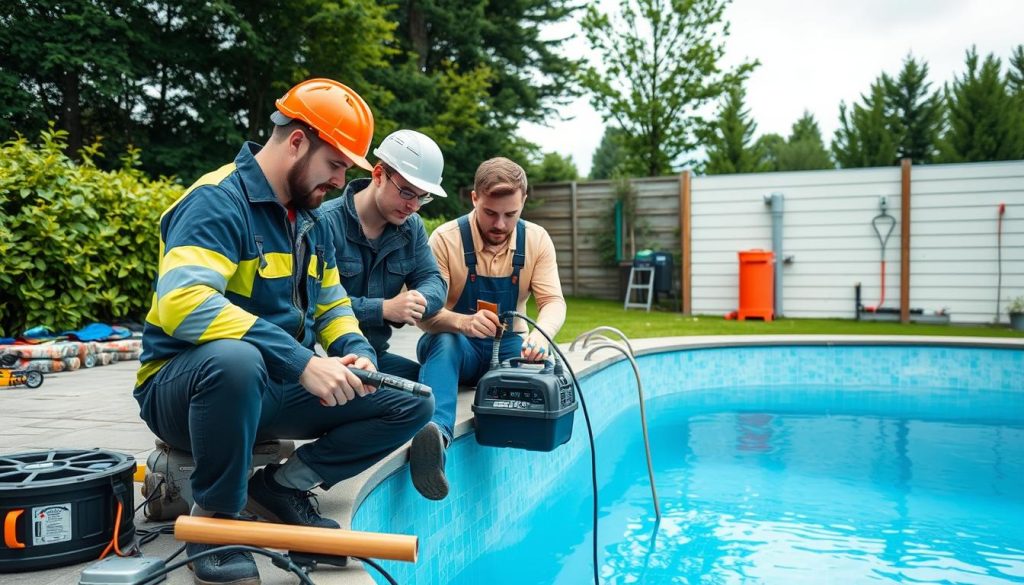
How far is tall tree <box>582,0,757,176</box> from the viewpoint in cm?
1914

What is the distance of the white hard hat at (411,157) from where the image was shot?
2.71 metres

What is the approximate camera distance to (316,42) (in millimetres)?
11594

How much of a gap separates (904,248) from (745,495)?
24.8 ft

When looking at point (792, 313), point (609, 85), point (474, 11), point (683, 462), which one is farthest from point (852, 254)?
point (609, 85)

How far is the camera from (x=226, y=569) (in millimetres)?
1555

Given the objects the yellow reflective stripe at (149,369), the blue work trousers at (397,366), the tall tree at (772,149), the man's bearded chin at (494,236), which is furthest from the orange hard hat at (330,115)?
the tall tree at (772,149)

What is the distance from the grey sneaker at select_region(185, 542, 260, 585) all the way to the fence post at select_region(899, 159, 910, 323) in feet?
33.3

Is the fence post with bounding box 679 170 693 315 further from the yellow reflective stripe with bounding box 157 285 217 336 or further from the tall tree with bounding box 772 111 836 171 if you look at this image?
the tall tree with bounding box 772 111 836 171

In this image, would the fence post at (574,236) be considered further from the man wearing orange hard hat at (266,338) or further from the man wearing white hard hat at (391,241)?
the man wearing orange hard hat at (266,338)

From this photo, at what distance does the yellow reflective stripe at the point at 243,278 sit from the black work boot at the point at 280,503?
0.52 meters

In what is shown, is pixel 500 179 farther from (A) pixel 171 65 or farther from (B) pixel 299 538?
(A) pixel 171 65

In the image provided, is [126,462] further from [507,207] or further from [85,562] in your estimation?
[507,207]

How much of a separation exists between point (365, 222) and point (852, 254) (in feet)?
30.0

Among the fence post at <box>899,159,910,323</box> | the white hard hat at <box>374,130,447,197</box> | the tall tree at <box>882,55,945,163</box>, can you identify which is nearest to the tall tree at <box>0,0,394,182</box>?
the fence post at <box>899,159,910,323</box>
